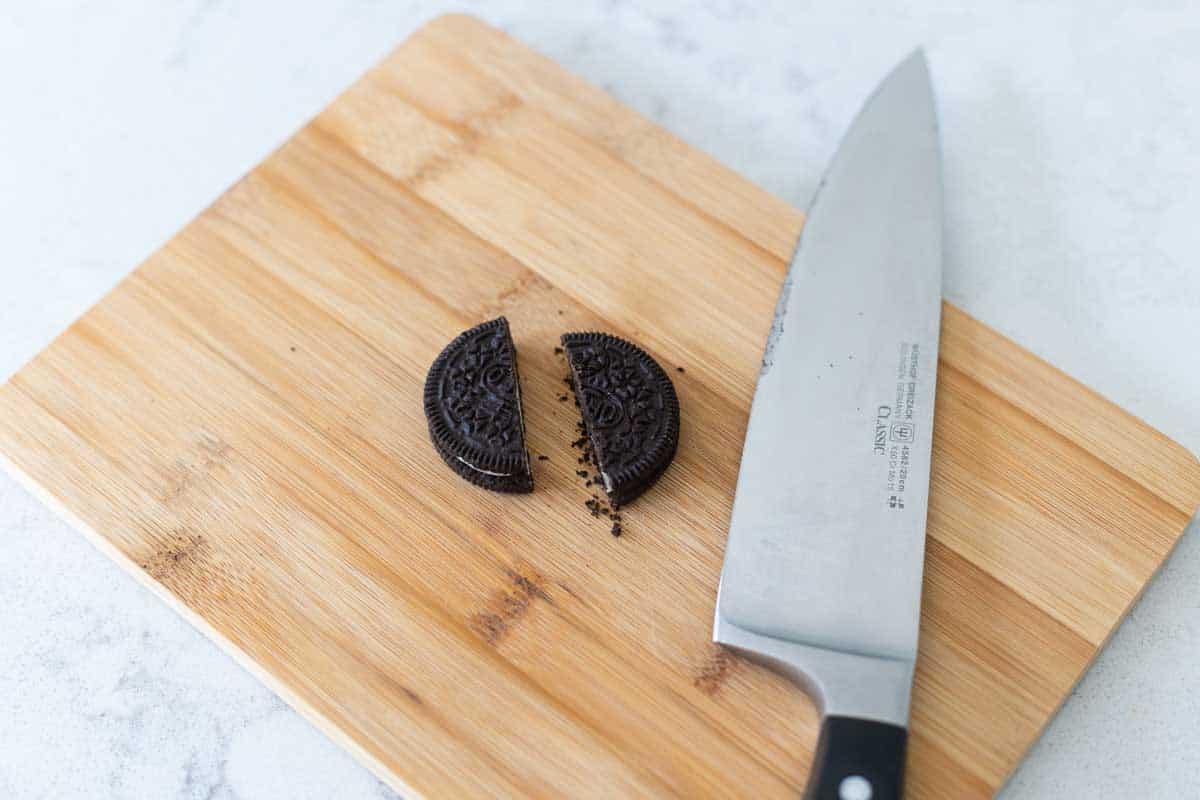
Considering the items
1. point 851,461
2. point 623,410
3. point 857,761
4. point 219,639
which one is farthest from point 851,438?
point 219,639

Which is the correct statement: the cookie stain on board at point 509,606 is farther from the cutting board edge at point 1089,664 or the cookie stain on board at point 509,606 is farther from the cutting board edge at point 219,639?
the cutting board edge at point 1089,664

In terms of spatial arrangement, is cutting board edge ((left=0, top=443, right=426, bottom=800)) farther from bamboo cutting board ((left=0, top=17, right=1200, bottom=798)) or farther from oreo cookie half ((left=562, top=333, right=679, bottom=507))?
oreo cookie half ((left=562, top=333, right=679, bottom=507))

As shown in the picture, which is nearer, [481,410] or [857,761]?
[857,761]

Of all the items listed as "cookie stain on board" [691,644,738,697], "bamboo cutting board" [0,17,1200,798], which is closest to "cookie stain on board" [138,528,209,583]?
"bamboo cutting board" [0,17,1200,798]

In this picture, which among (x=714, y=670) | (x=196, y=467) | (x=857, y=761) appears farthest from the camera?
(x=196, y=467)

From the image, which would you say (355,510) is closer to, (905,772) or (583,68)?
(905,772)

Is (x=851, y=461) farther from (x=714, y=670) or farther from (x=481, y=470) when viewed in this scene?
(x=481, y=470)

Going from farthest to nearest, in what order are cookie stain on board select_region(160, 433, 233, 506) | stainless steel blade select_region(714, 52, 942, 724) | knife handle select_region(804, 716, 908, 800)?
1. cookie stain on board select_region(160, 433, 233, 506)
2. stainless steel blade select_region(714, 52, 942, 724)
3. knife handle select_region(804, 716, 908, 800)
